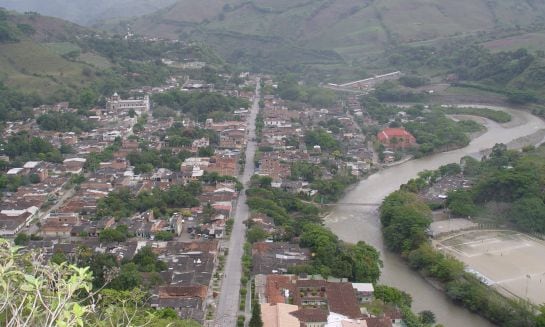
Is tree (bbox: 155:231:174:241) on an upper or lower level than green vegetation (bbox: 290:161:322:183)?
lower

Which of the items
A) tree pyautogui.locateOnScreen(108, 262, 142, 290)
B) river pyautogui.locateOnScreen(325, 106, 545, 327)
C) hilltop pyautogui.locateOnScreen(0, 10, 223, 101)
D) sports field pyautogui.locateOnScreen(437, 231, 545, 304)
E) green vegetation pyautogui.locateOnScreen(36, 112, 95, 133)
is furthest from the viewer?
hilltop pyautogui.locateOnScreen(0, 10, 223, 101)

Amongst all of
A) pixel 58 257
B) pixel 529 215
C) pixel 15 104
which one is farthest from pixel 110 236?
pixel 15 104

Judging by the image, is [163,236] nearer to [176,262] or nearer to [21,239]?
[176,262]

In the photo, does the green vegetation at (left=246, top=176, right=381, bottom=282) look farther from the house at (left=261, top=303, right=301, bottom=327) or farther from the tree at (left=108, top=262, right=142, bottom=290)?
the tree at (left=108, top=262, right=142, bottom=290)

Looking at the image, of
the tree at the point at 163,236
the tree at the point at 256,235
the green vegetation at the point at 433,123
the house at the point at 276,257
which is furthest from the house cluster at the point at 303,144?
the tree at the point at 163,236

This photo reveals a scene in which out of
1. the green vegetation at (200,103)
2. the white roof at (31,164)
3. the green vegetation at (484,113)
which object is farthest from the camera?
the green vegetation at (484,113)

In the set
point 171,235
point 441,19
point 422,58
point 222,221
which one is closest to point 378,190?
point 222,221

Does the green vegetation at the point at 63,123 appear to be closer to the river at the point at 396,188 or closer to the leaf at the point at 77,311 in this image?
the river at the point at 396,188

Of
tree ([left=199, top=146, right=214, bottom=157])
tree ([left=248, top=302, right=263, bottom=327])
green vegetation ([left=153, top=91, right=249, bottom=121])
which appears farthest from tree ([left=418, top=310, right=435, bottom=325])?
green vegetation ([left=153, top=91, right=249, bottom=121])
